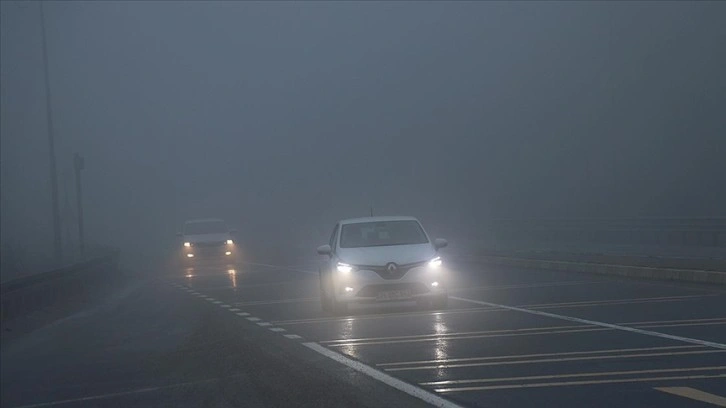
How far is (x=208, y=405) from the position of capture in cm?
968

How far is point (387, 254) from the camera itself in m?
17.9

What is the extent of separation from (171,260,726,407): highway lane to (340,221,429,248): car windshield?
3.84 ft

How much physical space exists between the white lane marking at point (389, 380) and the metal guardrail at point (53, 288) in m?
10.1

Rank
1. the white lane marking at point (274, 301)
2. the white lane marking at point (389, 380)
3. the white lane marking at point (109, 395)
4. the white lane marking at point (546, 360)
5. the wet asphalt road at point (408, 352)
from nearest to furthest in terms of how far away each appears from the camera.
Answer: the white lane marking at point (389, 380) < the wet asphalt road at point (408, 352) < the white lane marking at point (109, 395) < the white lane marking at point (546, 360) < the white lane marking at point (274, 301)

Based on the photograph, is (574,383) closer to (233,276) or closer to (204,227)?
(233,276)

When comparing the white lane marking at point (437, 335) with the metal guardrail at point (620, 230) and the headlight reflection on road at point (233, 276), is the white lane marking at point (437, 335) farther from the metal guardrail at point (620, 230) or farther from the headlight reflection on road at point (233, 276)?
the metal guardrail at point (620, 230)

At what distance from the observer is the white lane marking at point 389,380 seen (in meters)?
9.16

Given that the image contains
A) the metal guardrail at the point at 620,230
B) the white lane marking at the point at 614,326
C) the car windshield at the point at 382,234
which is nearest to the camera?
the white lane marking at the point at 614,326

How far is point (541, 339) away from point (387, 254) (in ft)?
16.8

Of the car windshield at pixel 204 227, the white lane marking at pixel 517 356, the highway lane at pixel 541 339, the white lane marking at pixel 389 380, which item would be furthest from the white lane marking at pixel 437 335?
the car windshield at pixel 204 227

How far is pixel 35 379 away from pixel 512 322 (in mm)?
6645

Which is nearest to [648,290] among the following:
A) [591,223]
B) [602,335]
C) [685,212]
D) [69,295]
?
[602,335]

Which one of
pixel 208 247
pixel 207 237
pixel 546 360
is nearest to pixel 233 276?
pixel 208 247

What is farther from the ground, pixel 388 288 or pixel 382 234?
pixel 382 234
